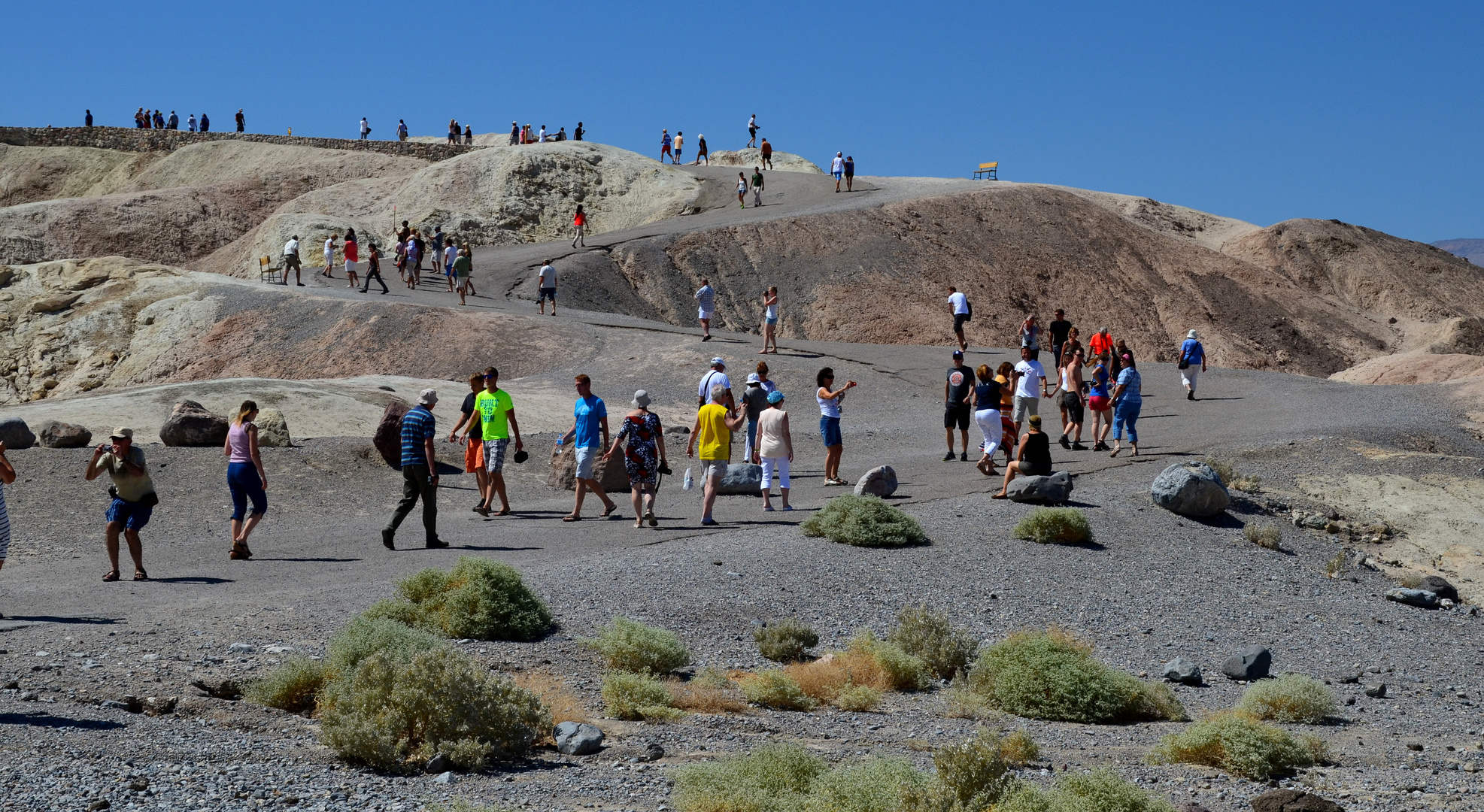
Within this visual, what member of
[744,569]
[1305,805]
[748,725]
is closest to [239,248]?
[744,569]

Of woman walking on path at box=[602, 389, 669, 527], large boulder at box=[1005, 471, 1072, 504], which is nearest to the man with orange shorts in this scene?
woman walking on path at box=[602, 389, 669, 527]

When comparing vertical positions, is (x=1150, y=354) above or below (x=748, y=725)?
above

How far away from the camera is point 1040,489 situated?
15391 mm

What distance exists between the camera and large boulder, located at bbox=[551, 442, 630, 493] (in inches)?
672

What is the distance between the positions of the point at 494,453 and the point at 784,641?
6.17 m

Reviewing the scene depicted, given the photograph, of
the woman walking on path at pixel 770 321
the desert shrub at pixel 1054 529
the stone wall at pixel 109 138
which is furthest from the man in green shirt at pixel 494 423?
the stone wall at pixel 109 138

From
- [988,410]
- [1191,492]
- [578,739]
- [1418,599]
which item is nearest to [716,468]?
[988,410]

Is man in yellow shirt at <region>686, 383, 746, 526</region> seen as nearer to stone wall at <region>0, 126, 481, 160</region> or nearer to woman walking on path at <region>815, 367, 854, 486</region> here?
woman walking on path at <region>815, 367, 854, 486</region>

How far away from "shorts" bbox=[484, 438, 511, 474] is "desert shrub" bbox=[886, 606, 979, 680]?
20.6ft

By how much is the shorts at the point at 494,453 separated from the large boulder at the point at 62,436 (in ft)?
22.3

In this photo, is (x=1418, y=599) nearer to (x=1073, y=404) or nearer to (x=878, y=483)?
(x=1073, y=404)

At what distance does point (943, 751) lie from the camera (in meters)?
6.40

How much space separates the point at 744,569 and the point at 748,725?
3.97 m

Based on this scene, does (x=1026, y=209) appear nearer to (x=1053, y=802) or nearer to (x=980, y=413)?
(x=980, y=413)
